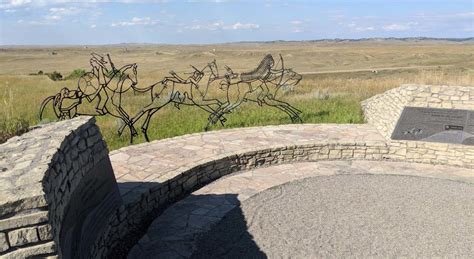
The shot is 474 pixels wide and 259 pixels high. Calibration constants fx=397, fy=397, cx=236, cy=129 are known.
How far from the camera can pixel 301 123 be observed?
40.2 ft

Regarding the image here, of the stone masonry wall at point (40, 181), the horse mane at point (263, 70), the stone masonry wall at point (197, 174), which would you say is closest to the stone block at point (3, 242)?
the stone masonry wall at point (40, 181)

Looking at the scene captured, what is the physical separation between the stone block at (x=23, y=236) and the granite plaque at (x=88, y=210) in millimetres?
412

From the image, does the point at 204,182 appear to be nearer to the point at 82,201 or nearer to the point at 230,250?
the point at 230,250

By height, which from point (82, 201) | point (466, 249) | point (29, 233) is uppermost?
point (29, 233)

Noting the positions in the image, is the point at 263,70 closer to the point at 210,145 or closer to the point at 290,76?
the point at 210,145

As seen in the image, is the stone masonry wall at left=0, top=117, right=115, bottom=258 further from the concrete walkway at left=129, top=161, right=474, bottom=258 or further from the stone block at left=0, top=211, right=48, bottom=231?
the concrete walkway at left=129, top=161, right=474, bottom=258

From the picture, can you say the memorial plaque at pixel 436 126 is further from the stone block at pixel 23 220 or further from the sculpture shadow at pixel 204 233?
the stone block at pixel 23 220

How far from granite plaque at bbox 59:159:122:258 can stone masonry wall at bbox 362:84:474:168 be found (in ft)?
22.1

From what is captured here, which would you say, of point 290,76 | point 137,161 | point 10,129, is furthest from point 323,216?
point 290,76

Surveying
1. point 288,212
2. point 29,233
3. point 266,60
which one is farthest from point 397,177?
point 29,233

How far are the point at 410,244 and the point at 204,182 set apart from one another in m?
3.98

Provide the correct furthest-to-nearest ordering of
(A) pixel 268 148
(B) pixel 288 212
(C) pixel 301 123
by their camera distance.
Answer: (C) pixel 301 123 < (A) pixel 268 148 < (B) pixel 288 212

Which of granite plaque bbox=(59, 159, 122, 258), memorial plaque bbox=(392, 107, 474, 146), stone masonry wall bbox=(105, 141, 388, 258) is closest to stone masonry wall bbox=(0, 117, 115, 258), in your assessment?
granite plaque bbox=(59, 159, 122, 258)

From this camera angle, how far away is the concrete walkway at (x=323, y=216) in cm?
556
